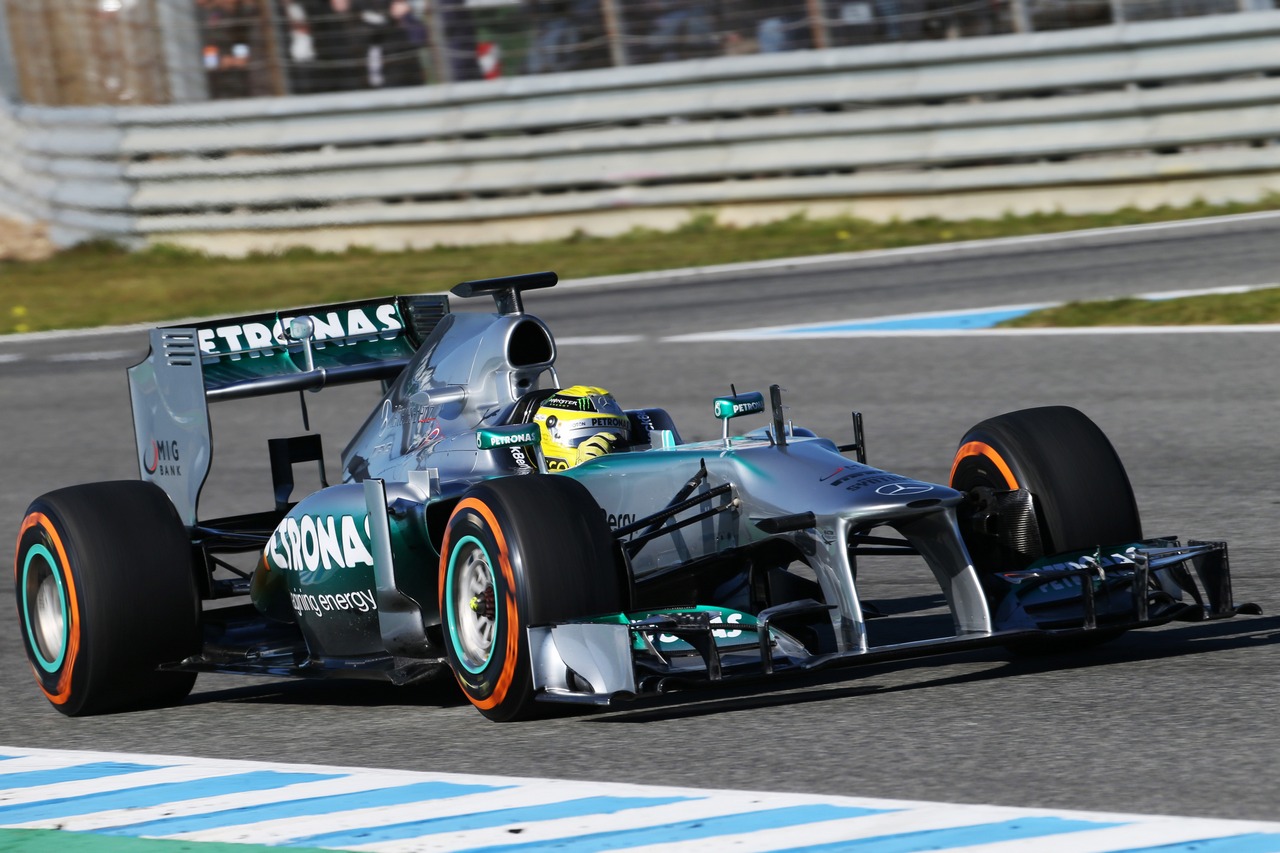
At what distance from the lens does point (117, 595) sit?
21.4 ft

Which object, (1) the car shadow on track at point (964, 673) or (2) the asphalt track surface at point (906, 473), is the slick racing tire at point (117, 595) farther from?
(1) the car shadow on track at point (964, 673)

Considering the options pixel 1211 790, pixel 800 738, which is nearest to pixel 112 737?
pixel 800 738

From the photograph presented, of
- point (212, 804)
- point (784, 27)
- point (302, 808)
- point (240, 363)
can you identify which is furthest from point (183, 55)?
point (302, 808)

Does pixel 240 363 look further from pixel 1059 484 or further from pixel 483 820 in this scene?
pixel 483 820

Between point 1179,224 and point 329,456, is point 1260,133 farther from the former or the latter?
point 329,456

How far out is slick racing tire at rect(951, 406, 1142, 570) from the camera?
20.1ft

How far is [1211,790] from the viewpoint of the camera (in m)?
4.36

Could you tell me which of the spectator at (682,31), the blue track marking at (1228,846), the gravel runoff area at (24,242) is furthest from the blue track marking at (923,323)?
the gravel runoff area at (24,242)

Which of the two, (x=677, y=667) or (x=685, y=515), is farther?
(x=685, y=515)

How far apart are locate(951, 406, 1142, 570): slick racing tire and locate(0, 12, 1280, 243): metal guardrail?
33.9 ft

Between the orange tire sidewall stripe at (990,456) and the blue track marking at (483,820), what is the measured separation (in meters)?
1.98

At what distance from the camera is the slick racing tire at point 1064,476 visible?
612 centimetres

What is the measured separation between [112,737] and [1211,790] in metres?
3.36

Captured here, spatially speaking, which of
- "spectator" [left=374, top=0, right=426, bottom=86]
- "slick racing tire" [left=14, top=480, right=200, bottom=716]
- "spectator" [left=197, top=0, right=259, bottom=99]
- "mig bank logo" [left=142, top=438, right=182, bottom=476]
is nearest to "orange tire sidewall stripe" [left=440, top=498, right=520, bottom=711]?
"slick racing tire" [left=14, top=480, right=200, bottom=716]
